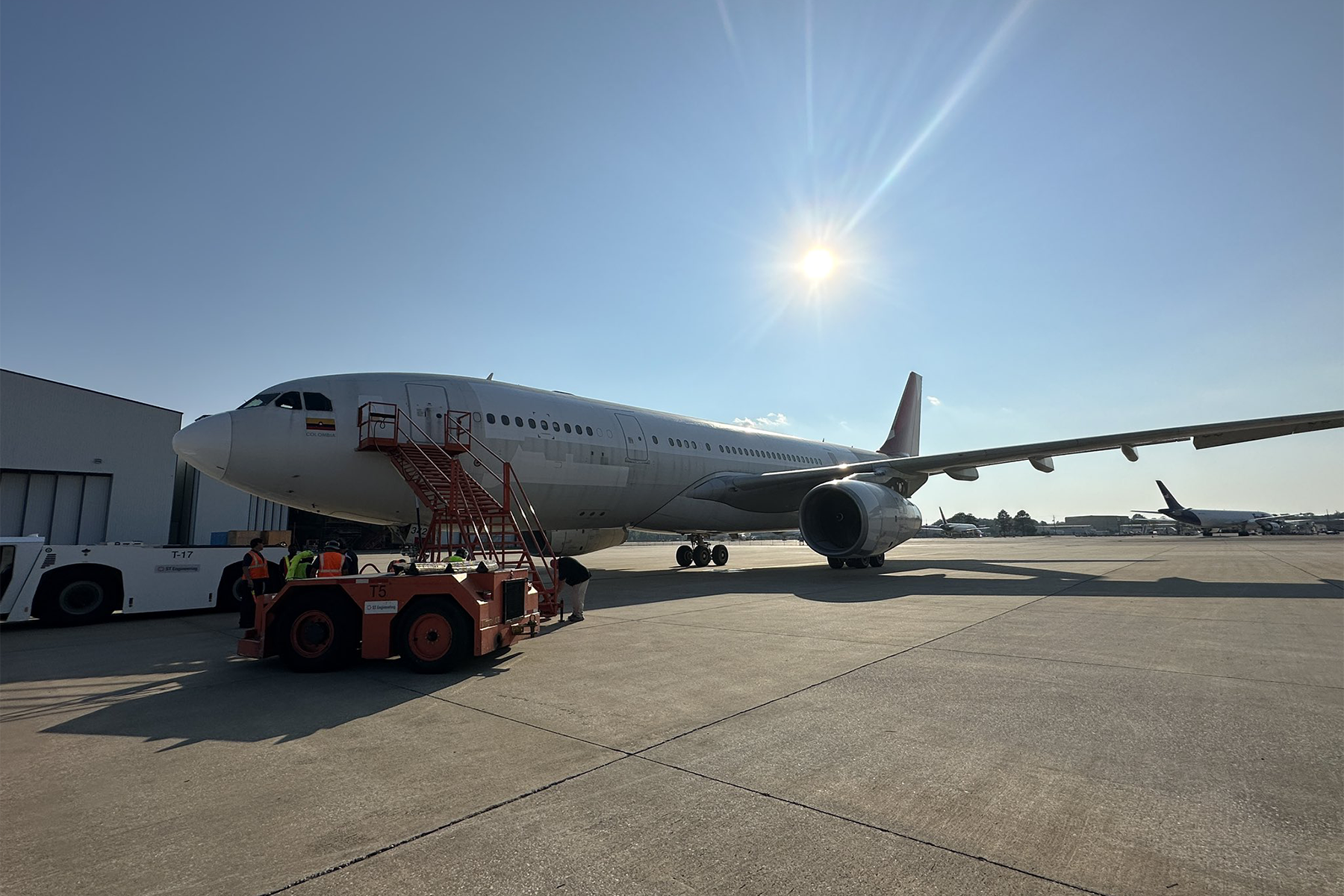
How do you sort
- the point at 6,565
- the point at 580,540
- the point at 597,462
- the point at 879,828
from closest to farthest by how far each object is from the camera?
the point at 879,828 → the point at 6,565 → the point at 597,462 → the point at 580,540

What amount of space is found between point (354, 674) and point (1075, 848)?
234 inches

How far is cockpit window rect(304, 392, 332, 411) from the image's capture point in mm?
11391

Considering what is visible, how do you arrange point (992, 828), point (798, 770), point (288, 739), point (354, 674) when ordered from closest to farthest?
1. point (992, 828)
2. point (798, 770)
3. point (288, 739)
4. point (354, 674)

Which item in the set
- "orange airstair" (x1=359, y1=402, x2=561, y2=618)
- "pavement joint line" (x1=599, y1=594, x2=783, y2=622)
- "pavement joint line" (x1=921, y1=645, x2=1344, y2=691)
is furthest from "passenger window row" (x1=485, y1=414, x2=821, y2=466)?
"pavement joint line" (x1=921, y1=645, x2=1344, y2=691)

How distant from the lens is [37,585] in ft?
32.4

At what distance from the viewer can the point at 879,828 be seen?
286 centimetres

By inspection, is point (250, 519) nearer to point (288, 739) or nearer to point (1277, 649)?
point (288, 739)

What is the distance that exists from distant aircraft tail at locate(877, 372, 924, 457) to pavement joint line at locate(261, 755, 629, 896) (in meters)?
29.1

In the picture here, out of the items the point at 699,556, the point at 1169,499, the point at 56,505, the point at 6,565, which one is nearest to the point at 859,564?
the point at 699,556

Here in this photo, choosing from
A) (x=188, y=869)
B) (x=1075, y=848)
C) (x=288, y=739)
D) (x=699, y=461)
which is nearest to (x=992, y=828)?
(x=1075, y=848)

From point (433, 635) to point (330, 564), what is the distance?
168 centimetres

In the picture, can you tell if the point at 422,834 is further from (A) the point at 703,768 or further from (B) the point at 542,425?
(B) the point at 542,425

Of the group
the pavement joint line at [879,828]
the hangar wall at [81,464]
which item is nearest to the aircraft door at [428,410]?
the pavement joint line at [879,828]

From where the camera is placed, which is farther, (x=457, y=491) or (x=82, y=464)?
(x=82, y=464)
